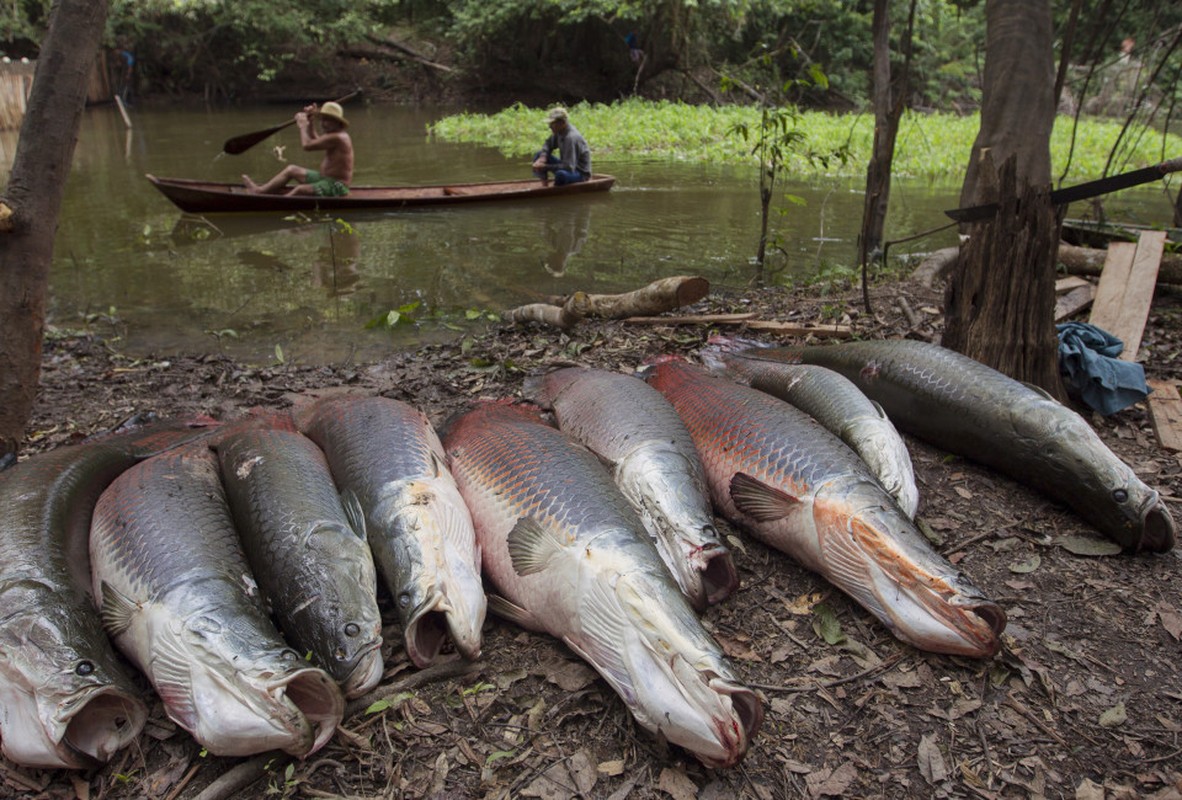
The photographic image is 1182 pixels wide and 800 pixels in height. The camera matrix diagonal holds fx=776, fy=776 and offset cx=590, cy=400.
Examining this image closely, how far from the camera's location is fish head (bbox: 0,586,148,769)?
2.46 metres

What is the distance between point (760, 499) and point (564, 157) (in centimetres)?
1117

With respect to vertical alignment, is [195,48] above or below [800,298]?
above

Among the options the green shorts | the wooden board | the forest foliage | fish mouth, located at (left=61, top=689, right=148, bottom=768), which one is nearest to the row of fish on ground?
fish mouth, located at (left=61, top=689, right=148, bottom=768)

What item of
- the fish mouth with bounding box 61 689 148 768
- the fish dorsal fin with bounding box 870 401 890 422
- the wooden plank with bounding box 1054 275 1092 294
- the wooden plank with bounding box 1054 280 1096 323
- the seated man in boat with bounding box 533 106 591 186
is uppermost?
the seated man in boat with bounding box 533 106 591 186

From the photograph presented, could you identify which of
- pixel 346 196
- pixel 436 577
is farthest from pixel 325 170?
pixel 436 577

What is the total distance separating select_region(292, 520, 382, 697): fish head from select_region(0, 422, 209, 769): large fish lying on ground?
2.06ft

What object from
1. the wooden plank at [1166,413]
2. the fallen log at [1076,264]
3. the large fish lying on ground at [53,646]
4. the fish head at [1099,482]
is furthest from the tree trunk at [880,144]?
the large fish lying on ground at [53,646]

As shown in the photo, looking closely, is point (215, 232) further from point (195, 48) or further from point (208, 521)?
point (195, 48)

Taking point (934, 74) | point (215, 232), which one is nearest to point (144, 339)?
point (215, 232)

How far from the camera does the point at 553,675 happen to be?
9.74ft

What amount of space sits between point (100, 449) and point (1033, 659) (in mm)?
4321

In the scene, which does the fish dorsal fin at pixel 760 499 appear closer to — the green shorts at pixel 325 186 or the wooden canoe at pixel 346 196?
the wooden canoe at pixel 346 196

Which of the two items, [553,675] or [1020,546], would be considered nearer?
[553,675]

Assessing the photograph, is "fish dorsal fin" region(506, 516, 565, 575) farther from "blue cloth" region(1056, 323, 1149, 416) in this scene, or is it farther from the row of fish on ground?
"blue cloth" region(1056, 323, 1149, 416)
